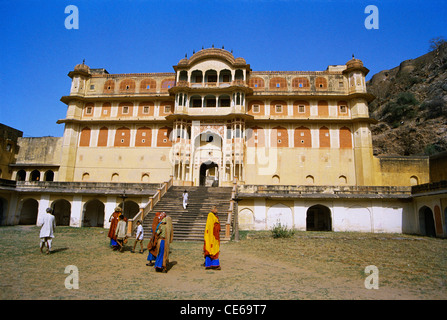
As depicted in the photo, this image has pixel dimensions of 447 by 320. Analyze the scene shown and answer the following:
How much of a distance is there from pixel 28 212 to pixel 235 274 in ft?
84.6

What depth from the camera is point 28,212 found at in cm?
2697

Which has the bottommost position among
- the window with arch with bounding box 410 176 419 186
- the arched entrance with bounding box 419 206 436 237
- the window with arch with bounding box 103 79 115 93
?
the arched entrance with bounding box 419 206 436 237

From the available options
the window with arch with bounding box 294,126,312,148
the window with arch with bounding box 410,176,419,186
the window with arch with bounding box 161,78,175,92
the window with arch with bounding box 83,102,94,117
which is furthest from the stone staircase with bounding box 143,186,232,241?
the window with arch with bounding box 410,176,419,186

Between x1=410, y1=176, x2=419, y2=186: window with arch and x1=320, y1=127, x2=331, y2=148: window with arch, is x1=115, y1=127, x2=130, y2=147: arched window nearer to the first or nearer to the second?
x1=320, y1=127, x2=331, y2=148: window with arch

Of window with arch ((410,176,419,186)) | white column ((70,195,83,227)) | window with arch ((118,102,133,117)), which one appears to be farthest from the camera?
window with arch ((118,102,133,117))

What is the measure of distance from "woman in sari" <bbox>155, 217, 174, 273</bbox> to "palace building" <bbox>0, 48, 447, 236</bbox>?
15239mm

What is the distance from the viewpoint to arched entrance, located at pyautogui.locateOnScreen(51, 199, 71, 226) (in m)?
26.8

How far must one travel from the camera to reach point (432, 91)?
4156 cm

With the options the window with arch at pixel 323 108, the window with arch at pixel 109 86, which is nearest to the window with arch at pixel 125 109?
the window with arch at pixel 109 86

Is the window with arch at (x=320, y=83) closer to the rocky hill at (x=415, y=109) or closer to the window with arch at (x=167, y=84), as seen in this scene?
the rocky hill at (x=415, y=109)

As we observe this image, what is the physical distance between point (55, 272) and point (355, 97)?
29.2 metres

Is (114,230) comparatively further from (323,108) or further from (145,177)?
(323,108)

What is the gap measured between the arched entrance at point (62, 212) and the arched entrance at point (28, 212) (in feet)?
A: 7.69

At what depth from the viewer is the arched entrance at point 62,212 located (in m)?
26.8
